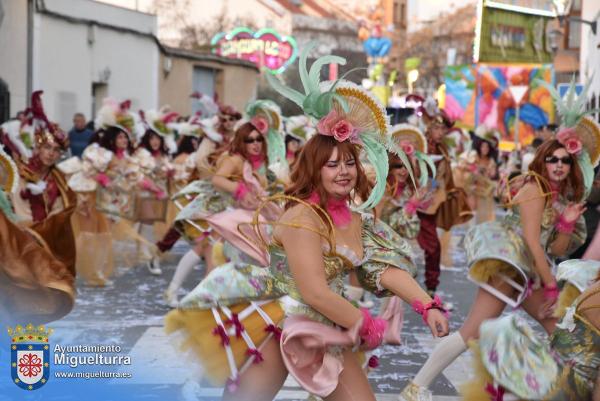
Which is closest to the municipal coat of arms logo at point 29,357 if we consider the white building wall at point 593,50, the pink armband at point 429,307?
the pink armband at point 429,307

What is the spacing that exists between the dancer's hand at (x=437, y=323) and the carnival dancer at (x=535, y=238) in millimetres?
1717

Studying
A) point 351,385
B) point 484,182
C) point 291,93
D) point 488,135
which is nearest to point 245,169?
point 291,93

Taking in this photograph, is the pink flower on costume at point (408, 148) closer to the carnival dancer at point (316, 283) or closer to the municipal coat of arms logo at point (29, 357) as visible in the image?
the municipal coat of arms logo at point (29, 357)

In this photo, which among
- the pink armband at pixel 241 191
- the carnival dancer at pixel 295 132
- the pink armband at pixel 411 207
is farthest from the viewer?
the carnival dancer at pixel 295 132

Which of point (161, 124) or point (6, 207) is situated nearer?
point (6, 207)

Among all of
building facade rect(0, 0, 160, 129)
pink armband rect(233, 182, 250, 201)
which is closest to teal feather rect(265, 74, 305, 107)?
pink armband rect(233, 182, 250, 201)

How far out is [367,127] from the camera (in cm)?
487

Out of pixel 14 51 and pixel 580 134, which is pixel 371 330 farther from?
pixel 14 51

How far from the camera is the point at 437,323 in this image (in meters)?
4.48

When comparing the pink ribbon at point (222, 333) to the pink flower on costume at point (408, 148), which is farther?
the pink flower on costume at point (408, 148)

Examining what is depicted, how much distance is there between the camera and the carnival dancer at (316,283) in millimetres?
4594

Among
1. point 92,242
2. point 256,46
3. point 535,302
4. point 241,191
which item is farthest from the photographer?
point 256,46

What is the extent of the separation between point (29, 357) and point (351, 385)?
2.21 metres

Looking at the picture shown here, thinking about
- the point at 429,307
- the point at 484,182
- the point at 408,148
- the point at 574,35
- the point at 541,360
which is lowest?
the point at 484,182
